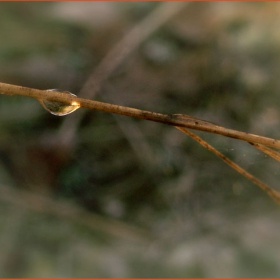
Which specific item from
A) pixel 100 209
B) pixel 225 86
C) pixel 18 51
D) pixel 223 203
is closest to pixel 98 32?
pixel 18 51

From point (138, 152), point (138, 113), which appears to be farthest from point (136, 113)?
point (138, 152)

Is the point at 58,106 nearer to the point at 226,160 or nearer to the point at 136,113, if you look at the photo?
the point at 136,113

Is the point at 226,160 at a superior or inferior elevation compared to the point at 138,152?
inferior

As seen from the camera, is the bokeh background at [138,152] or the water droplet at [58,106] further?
the bokeh background at [138,152]

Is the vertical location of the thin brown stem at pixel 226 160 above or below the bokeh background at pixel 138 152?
below

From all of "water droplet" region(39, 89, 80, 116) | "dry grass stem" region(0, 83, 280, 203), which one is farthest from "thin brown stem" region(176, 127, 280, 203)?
"water droplet" region(39, 89, 80, 116)

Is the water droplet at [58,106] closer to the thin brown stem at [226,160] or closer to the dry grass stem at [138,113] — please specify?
the dry grass stem at [138,113]

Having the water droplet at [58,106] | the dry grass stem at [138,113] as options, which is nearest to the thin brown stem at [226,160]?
the dry grass stem at [138,113]
